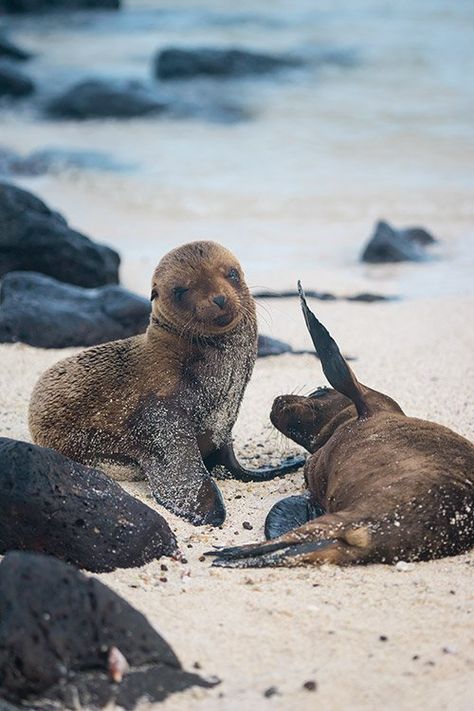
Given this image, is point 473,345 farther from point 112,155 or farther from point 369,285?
point 112,155

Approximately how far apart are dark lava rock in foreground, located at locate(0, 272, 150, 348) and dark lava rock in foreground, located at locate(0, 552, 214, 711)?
4.86m

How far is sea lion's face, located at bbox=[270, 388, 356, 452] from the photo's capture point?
6113mm

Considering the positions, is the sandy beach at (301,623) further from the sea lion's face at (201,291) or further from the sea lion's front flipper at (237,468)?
the sea lion's face at (201,291)

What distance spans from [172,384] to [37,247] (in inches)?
170

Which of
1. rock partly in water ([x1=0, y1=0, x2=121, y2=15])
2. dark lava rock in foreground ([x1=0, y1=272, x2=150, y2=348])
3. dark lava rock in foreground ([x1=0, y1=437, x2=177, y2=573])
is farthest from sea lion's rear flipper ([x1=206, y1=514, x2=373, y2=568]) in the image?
rock partly in water ([x1=0, y1=0, x2=121, y2=15])

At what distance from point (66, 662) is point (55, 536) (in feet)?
3.58

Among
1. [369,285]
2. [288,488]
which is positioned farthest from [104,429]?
[369,285]

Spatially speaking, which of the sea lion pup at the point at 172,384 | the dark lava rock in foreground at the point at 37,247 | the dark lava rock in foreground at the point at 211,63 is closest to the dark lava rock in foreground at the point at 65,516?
the sea lion pup at the point at 172,384

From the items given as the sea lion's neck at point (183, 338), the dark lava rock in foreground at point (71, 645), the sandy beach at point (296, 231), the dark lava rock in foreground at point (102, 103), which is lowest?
the dark lava rock in foreground at point (102, 103)

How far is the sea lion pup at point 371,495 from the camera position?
4684 millimetres

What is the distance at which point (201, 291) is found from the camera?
6074 millimetres

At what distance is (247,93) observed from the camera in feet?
77.3

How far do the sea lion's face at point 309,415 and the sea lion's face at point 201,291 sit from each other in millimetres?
491

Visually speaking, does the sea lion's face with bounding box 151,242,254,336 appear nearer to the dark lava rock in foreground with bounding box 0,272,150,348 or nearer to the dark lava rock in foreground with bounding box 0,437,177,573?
the dark lava rock in foreground with bounding box 0,437,177,573
